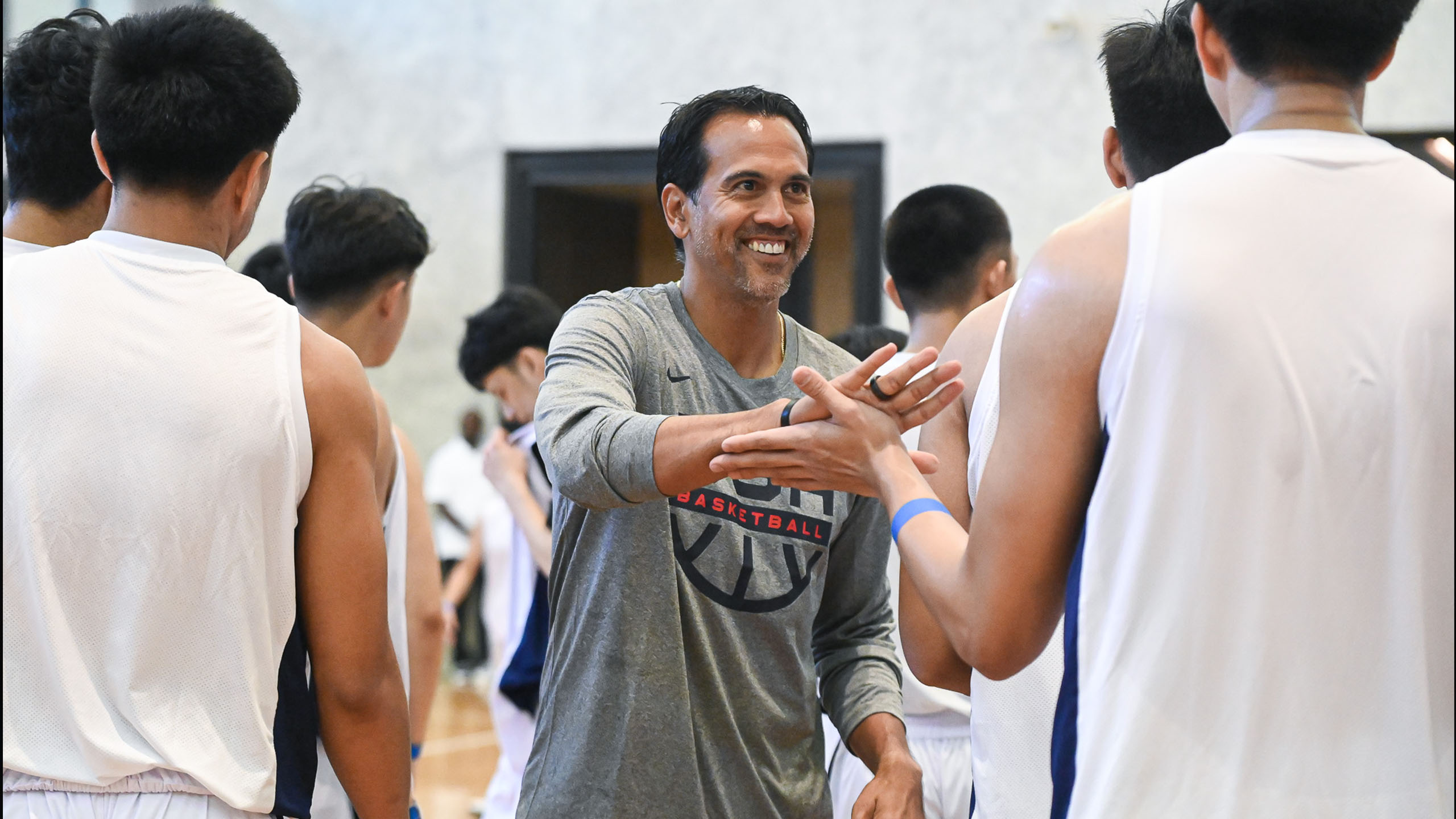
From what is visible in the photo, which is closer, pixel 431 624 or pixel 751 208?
pixel 751 208

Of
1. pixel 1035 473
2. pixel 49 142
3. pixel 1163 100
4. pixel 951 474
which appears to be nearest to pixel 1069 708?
pixel 1035 473

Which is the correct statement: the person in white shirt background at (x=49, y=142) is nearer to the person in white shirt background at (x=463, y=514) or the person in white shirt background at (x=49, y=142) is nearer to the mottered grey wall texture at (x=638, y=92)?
the mottered grey wall texture at (x=638, y=92)

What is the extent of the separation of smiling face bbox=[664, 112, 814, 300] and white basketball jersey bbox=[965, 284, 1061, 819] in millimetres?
438

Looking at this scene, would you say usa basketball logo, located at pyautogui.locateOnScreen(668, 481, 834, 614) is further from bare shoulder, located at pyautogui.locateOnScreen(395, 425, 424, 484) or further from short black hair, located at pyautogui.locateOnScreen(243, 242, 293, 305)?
short black hair, located at pyautogui.locateOnScreen(243, 242, 293, 305)

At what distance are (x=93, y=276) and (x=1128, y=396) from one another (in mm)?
1226

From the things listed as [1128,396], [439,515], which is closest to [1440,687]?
[1128,396]

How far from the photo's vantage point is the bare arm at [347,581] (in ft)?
5.52

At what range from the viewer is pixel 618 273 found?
10328 mm

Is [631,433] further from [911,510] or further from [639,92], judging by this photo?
[639,92]

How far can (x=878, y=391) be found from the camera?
1.61 metres

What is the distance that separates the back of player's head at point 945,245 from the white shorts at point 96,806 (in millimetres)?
1923

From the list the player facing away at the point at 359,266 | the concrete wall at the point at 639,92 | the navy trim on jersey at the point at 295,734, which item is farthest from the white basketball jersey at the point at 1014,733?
the concrete wall at the point at 639,92

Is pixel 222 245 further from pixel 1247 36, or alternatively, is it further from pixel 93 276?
pixel 1247 36

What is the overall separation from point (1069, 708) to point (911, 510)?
28 centimetres
